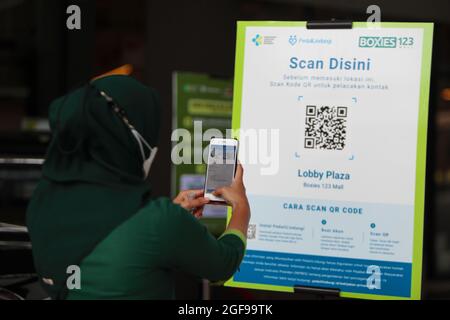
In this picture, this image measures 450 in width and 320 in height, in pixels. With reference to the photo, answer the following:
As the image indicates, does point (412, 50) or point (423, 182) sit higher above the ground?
point (412, 50)

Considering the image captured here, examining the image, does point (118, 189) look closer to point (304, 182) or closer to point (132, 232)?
point (132, 232)

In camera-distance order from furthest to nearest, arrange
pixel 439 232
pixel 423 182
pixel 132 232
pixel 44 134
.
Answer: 1. pixel 439 232
2. pixel 44 134
3. pixel 423 182
4. pixel 132 232

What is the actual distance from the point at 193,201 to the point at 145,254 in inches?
20.8

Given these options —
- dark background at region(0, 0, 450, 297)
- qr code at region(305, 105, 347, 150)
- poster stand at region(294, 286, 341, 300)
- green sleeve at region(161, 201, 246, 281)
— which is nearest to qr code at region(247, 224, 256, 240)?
poster stand at region(294, 286, 341, 300)

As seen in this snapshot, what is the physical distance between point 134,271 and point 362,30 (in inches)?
48.5

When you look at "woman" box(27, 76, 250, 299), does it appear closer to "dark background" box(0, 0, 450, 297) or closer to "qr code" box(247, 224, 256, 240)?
"qr code" box(247, 224, 256, 240)

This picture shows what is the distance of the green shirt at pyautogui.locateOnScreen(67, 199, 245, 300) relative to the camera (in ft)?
5.38

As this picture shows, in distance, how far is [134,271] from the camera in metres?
1.67

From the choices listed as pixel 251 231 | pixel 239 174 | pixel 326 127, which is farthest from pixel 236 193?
pixel 326 127

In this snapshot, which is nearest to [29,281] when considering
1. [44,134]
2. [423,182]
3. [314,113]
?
[314,113]

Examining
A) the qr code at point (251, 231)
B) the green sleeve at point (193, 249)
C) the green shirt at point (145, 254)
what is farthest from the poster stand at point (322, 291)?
the green shirt at point (145, 254)

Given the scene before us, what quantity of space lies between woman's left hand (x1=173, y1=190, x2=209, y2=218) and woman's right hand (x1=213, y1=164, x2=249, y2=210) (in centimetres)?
6

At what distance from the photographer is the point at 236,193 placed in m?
2.11

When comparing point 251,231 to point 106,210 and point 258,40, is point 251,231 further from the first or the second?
point 106,210
